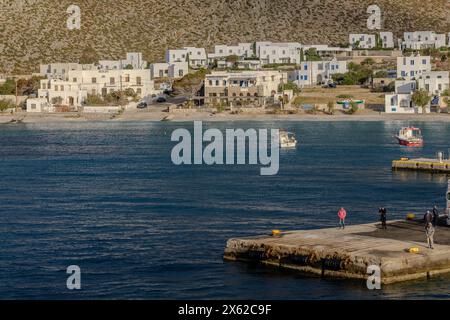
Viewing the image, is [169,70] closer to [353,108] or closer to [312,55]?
[312,55]

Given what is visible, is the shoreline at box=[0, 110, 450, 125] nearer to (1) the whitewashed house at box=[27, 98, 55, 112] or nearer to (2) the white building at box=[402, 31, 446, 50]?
(1) the whitewashed house at box=[27, 98, 55, 112]

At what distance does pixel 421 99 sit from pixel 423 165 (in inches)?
2105

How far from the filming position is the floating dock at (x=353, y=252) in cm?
3466

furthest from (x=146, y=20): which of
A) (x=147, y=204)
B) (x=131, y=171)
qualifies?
(x=147, y=204)

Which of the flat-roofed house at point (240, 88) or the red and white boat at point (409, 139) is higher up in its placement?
the flat-roofed house at point (240, 88)

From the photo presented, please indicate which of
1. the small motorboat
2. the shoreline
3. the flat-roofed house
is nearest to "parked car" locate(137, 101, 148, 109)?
the shoreline

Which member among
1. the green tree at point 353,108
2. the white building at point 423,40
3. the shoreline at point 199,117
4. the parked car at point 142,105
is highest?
the white building at point 423,40

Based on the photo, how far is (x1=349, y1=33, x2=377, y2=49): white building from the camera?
587 feet

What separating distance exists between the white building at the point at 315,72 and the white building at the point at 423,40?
2484 cm

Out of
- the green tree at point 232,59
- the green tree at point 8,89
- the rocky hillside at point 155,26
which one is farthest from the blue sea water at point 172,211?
the rocky hillside at point 155,26

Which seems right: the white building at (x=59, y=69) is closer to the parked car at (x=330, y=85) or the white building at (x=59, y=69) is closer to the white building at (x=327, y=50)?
the parked car at (x=330, y=85)

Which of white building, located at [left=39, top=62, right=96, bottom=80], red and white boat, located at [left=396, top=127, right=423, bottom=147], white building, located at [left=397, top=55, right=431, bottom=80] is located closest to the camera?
red and white boat, located at [left=396, top=127, right=423, bottom=147]

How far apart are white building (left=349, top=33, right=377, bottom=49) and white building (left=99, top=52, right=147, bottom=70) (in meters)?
33.5

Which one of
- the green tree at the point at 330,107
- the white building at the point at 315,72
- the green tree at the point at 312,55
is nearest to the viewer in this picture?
the green tree at the point at 330,107
